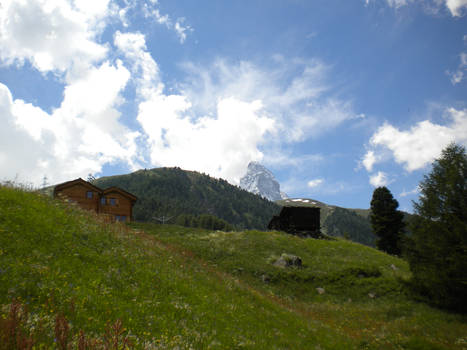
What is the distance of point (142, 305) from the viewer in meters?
9.17

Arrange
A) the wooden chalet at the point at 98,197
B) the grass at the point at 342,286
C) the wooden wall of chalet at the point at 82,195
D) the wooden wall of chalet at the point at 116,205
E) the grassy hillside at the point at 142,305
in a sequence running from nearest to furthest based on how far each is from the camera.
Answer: the grassy hillside at the point at 142,305
the grass at the point at 342,286
the wooden wall of chalet at the point at 82,195
the wooden chalet at the point at 98,197
the wooden wall of chalet at the point at 116,205

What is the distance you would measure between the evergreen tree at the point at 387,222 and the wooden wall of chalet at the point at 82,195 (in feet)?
A: 182

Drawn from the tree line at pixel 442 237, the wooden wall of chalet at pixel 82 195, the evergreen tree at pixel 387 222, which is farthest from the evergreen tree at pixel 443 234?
the wooden wall of chalet at pixel 82 195

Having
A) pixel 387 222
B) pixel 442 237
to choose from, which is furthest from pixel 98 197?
pixel 387 222

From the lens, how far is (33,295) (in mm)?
7285

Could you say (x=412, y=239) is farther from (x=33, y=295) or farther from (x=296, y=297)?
(x=33, y=295)

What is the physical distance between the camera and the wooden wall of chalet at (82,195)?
50.3m

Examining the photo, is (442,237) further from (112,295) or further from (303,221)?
(303,221)

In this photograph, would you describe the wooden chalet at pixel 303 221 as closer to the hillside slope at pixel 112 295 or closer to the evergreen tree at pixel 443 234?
the evergreen tree at pixel 443 234

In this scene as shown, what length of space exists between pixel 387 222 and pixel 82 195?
59474 millimetres

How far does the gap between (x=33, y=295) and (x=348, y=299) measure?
26.5 metres

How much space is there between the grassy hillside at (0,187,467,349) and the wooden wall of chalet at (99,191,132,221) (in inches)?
1516

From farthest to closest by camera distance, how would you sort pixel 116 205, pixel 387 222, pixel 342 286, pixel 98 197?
pixel 387 222
pixel 116 205
pixel 98 197
pixel 342 286

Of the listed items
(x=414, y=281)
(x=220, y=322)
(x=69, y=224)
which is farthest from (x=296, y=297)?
(x=69, y=224)
